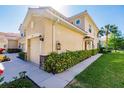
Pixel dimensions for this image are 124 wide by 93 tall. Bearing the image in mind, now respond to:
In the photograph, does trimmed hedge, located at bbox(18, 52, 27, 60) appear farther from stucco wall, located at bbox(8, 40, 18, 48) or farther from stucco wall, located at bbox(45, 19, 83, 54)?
stucco wall, located at bbox(45, 19, 83, 54)

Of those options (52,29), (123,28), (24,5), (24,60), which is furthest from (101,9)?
(24,60)

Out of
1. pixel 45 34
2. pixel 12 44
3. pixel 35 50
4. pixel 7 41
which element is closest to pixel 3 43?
pixel 7 41

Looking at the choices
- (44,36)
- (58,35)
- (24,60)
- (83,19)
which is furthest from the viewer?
(83,19)

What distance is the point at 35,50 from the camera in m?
8.74

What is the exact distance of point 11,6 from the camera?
5.49 meters

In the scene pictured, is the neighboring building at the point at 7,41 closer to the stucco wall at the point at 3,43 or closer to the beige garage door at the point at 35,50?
the stucco wall at the point at 3,43

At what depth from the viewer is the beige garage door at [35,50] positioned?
8.21 meters

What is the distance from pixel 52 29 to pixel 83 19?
636 cm

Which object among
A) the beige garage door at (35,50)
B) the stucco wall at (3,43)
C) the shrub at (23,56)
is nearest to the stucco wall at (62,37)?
the beige garage door at (35,50)

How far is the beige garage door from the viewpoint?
821cm

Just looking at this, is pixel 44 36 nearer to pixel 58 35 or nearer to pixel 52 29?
pixel 52 29

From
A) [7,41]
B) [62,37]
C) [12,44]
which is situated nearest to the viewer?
[7,41]

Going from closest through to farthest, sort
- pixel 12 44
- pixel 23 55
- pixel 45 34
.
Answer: pixel 12 44, pixel 45 34, pixel 23 55

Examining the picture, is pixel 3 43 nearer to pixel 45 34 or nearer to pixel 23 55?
pixel 45 34
